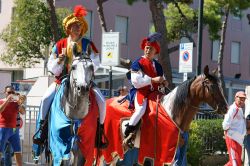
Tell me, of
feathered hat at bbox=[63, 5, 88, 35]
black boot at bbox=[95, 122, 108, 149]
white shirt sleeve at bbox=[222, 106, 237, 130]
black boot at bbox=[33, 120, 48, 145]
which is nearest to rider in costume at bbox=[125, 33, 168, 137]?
black boot at bbox=[95, 122, 108, 149]

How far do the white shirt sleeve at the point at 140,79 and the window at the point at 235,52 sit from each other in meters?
38.2

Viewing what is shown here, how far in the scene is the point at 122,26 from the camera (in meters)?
39.1

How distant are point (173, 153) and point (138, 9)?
98.8 feet

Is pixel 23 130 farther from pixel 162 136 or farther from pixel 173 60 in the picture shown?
pixel 173 60

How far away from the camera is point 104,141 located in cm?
954

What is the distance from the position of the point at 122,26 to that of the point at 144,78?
28612 mm

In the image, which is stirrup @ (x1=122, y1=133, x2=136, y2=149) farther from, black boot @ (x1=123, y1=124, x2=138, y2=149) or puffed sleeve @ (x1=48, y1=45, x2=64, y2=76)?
puffed sleeve @ (x1=48, y1=45, x2=64, y2=76)

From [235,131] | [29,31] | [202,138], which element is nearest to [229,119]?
[235,131]

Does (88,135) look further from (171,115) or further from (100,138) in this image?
(171,115)

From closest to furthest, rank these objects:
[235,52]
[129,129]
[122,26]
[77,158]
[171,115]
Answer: [77,158] < [171,115] < [129,129] < [122,26] < [235,52]

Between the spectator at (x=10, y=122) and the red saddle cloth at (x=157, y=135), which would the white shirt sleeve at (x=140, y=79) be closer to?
the red saddle cloth at (x=157, y=135)

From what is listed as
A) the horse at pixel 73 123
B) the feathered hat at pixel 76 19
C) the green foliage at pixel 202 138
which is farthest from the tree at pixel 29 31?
the horse at pixel 73 123

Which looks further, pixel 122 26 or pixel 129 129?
pixel 122 26

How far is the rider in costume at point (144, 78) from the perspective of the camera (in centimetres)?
1071
